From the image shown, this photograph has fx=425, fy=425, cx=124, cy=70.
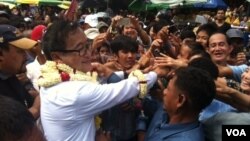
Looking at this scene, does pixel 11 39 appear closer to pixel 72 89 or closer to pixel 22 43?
pixel 22 43

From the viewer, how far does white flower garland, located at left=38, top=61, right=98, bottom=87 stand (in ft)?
8.18

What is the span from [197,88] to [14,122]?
1294 mm

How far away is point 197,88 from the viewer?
7.82 ft

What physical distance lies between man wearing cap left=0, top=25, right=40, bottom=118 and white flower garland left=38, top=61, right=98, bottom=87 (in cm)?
47

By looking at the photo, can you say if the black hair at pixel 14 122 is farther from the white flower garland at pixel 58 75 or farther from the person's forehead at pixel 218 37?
the person's forehead at pixel 218 37

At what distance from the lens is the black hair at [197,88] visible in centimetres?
238

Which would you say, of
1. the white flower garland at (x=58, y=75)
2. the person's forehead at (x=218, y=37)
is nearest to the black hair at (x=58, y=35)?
the white flower garland at (x=58, y=75)

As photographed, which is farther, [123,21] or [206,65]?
[123,21]

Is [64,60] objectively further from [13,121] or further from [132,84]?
[13,121]

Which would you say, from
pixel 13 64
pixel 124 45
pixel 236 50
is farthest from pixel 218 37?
pixel 13 64

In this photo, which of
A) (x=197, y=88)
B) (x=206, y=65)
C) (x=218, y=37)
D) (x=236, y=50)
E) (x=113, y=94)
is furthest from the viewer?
(x=236, y=50)

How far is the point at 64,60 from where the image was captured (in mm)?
2590

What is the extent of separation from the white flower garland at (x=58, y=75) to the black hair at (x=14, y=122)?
1044 mm

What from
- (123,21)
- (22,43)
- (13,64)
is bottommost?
(123,21)
